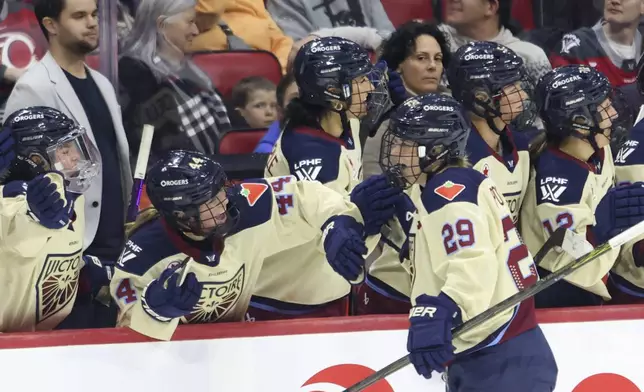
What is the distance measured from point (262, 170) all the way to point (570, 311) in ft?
4.55

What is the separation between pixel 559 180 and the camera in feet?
11.4

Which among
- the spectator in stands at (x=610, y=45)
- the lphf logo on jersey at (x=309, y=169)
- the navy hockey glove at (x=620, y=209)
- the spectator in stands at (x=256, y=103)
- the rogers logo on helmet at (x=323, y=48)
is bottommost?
the spectator in stands at (x=610, y=45)

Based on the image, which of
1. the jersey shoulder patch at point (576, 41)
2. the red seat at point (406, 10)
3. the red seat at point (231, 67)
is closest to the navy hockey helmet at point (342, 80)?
the red seat at point (231, 67)

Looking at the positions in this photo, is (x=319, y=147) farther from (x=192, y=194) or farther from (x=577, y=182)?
(x=577, y=182)

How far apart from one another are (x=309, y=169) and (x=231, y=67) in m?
1.28

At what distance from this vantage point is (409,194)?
3.09 meters

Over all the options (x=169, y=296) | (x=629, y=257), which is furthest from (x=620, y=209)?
(x=169, y=296)

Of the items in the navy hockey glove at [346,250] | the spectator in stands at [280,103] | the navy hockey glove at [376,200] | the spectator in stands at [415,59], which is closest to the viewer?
the navy hockey glove at [346,250]

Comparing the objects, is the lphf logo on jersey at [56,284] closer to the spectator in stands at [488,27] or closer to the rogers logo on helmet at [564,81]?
the rogers logo on helmet at [564,81]

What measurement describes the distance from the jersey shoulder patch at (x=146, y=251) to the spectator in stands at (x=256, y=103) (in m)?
1.44

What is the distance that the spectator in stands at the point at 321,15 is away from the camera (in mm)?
4707

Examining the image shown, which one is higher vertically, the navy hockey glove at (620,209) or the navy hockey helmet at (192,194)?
the navy hockey helmet at (192,194)

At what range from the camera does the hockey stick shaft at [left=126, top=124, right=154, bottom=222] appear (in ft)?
12.9

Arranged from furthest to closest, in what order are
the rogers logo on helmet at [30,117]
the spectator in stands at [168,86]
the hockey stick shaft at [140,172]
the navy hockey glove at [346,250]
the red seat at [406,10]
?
the red seat at [406,10] → the spectator in stands at [168,86] → the hockey stick shaft at [140,172] → the rogers logo on helmet at [30,117] → the navy hockey glove at [346,250]
